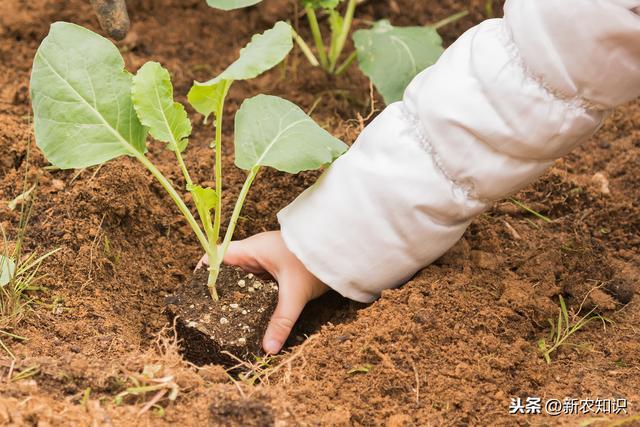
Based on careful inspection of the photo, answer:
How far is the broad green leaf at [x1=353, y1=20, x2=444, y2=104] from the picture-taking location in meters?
1.89

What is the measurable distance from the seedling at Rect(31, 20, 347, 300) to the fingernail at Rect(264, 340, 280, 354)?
126mm

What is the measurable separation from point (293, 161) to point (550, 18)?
0.49 m

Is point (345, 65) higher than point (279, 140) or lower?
lower

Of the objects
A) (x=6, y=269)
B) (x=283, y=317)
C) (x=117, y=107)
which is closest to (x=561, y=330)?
(x=283, y=317)

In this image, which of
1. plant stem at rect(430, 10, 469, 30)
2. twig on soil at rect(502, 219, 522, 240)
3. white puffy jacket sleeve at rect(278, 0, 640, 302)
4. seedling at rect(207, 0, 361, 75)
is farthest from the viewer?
plant stem at rect(430, 10, 469, 30)

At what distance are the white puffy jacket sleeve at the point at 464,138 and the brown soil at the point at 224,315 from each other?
0.11 metres

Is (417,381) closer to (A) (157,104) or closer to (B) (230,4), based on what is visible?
(A) (157,104)

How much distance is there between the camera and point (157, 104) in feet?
4.80

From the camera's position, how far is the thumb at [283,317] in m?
1.51

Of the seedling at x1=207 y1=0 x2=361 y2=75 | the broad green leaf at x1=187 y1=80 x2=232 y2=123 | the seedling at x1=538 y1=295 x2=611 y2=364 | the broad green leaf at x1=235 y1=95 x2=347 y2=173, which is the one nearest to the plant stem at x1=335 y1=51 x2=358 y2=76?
the seedling at x1=207 y1=0 x2=361 y2=75

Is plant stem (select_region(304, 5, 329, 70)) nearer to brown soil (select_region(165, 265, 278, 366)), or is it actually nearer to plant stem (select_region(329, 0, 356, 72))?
plant stem (select_region(329, 0, 356, 72))

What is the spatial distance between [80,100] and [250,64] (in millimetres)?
312

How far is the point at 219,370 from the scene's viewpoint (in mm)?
1311

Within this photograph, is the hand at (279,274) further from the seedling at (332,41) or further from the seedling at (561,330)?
the seedling at (332,41)
